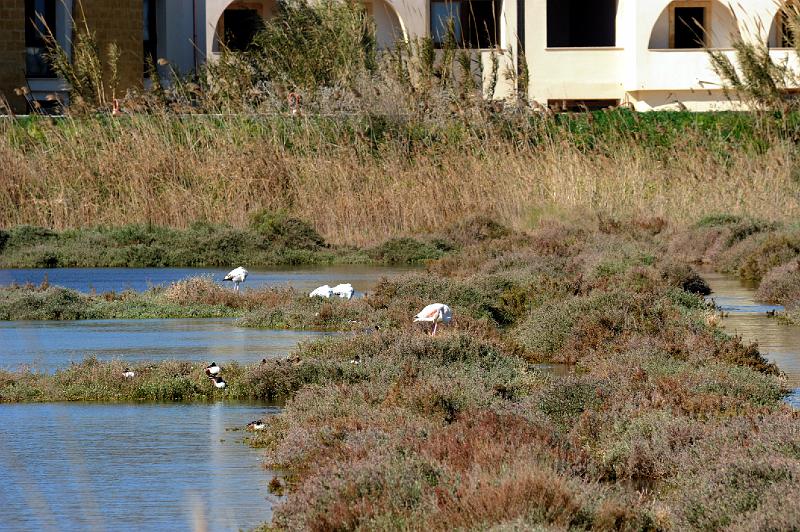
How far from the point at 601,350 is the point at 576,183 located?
1461cm

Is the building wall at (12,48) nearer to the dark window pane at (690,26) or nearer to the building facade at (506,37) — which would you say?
the building facade at (506,37)

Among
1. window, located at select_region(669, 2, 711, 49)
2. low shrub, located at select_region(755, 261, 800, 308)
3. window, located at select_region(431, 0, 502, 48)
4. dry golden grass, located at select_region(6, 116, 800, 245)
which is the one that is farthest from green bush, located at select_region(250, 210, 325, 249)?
window, located at select_region(669, 2, 711, 49)

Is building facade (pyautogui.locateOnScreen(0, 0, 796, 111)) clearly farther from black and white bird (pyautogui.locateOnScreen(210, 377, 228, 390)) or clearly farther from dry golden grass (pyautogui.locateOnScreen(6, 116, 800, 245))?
black and white bird (pyautogui.locateOnScreen(210, 377, 228, 390))

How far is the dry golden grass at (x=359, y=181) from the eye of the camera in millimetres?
25188

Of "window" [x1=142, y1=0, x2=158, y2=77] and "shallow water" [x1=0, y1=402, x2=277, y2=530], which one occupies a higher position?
"window" [x1=142, y1=0, x2=158, y2=77]

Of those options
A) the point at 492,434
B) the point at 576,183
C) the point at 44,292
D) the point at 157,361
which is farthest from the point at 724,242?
the point at 492,434

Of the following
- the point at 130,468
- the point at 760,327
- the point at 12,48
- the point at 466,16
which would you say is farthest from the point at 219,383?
the point at 466,16

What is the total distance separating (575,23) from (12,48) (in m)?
21.1

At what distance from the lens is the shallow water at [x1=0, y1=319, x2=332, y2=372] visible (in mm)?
11555

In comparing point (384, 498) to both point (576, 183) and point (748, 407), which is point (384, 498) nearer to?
point (748, 407)

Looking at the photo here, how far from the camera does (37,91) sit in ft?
149

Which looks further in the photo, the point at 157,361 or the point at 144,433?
the point at 157,361

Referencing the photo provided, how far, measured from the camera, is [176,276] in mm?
20109

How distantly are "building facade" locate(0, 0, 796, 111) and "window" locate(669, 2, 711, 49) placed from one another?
0.04 meters
